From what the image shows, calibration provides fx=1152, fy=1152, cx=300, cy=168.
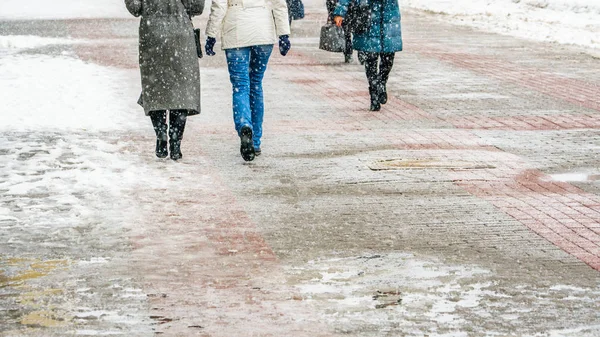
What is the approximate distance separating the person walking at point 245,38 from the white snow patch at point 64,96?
1693mm

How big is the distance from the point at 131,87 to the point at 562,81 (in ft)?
16.5

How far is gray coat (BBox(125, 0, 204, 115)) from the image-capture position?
27.6 ft

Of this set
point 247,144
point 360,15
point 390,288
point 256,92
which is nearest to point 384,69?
point 360,15

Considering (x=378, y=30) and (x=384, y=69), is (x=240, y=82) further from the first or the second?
(x=384, y=69)

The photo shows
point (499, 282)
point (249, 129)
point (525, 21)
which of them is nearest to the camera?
point (499, 282)

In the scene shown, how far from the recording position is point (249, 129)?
8.59 m

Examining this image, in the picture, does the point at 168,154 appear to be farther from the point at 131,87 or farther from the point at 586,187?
the point at 131,87

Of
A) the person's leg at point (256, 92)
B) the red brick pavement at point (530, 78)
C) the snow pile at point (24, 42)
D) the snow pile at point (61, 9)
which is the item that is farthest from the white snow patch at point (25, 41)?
the person's leg at point (256, 92)

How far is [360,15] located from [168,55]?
3155 mm

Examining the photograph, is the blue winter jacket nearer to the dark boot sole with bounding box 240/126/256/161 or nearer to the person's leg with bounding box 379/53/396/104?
the person's leg with bounding box 379/53/396/104

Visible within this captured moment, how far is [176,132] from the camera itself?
28.3ft

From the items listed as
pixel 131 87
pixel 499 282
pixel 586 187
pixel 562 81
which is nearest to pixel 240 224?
pixel 499 282

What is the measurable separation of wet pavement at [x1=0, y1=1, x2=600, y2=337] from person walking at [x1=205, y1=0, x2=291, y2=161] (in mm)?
347

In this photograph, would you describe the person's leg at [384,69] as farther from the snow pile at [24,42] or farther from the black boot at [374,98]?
the snow pile at [24,42]
